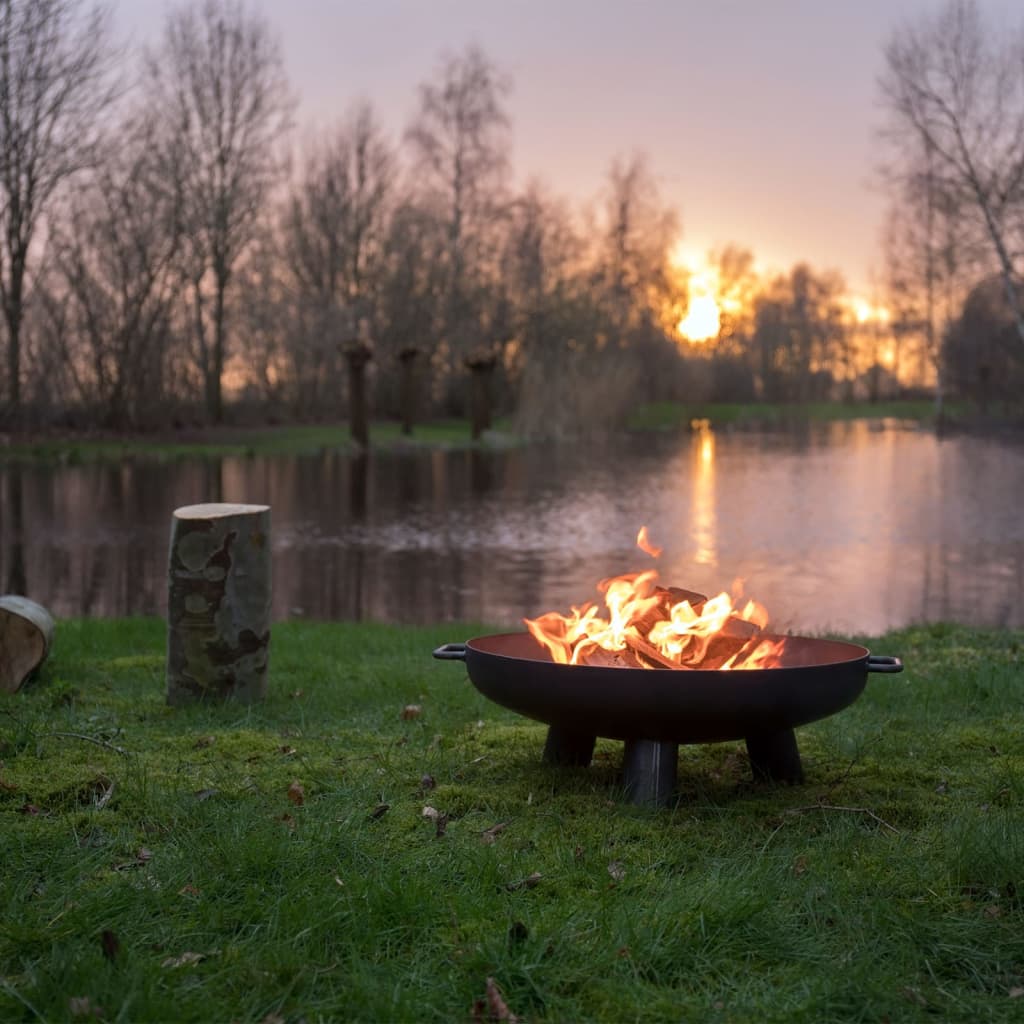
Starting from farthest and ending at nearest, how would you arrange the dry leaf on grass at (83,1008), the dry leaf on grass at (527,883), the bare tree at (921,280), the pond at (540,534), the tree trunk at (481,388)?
the bare tree at (921,280)
the tree trunk at (481,388)
the pond at (540,534)
the dry leaf on grass at (527,883)
the dry leaf on grass at (83,1008)

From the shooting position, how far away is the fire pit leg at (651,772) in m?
3.79

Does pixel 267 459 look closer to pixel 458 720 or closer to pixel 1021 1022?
pixel 458 720

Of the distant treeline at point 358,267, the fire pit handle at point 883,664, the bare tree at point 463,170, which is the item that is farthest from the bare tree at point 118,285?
the fire pit handle at point 883,664

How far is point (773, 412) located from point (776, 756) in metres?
59.1

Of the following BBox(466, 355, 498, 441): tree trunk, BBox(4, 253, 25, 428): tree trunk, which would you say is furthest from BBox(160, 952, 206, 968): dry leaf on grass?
BBox(466, 355, 498, 441): tree trunk

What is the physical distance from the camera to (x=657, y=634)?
13.2 ft

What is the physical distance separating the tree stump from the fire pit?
4.75 ft

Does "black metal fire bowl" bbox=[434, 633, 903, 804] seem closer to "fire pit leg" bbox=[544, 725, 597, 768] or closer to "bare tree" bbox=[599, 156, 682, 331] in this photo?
"fire pit leg" bbox=[544, 725, 597, 768]

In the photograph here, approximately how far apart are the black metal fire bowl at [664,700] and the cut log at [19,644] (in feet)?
8.75

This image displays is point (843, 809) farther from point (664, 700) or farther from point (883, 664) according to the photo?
point (664, 700)

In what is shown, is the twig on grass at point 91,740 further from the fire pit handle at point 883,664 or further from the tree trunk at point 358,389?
the tree trunk at point 358,389

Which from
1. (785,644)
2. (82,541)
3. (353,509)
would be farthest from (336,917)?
(353,509)

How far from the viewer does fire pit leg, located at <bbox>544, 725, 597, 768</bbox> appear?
165 inches

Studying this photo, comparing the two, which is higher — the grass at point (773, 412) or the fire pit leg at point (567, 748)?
the grass at point (773, 412)
